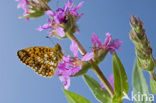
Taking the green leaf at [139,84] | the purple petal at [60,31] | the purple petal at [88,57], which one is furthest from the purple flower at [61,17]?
the green leaf at [139,84]

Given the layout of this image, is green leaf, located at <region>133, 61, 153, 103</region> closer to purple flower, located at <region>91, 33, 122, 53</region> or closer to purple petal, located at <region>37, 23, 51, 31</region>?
purple flower, located at <region>91, 33, 122, 53</region>

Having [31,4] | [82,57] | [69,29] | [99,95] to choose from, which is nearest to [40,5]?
[31,4]

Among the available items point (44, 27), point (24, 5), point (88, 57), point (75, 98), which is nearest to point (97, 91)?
point (75, 98)

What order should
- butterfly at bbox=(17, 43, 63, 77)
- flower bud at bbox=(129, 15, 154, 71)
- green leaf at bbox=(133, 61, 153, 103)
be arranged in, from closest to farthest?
flower bud at bbox=(129, 15, 154, 71)
butterfly at bbox=(17, 43, 63, 77)
green leaf at bbox=(133, 61, 153, 103)

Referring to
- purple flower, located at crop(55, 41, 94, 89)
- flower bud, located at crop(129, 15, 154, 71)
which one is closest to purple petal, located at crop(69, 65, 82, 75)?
purple flower, located at crop(55, 41, 94, 89)

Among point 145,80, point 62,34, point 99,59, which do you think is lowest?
point 145,80

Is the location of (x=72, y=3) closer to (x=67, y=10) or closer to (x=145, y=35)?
(x=67, y=10)

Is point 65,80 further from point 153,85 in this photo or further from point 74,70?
point 153,85
